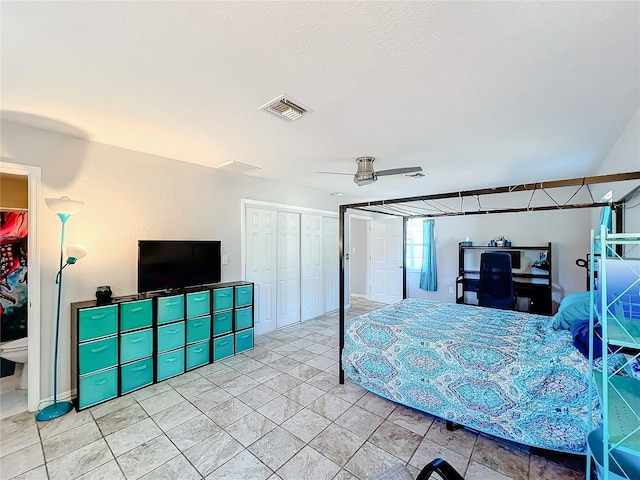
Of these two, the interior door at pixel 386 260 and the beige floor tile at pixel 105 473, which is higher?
the interior door at pixel 386 260

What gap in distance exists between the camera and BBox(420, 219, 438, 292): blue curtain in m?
5.98

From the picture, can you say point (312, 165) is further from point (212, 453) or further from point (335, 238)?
point (212, 453)

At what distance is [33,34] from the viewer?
1339 millimetres

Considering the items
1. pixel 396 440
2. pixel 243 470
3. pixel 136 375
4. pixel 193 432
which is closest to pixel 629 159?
pixel 396 440

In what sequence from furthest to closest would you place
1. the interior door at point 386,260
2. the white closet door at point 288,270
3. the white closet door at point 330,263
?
1. the interior door at point 386,260
2. the white closet door at point 330,263
3. the white closet door at point 288,270

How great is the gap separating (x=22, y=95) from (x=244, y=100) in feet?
5.09

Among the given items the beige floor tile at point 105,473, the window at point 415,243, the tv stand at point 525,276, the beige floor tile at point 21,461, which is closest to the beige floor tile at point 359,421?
the beige floor tile at point 105,473

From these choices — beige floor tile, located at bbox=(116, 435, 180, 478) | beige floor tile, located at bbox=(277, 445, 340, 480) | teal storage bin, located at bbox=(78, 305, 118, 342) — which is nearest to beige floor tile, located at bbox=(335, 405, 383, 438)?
beige floor tile, located at bbox=(277, 445, 340, 480)

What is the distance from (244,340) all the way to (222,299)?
702 millimetres

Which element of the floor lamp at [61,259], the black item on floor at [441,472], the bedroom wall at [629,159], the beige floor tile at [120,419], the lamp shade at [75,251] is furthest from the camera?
the lamp shade at [75,251]

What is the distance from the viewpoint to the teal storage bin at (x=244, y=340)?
3.67 m

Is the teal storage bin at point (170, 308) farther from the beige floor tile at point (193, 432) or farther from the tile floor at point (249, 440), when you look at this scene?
the beige floor tile at point (193, 432)

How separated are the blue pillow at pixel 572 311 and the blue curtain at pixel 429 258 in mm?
3523

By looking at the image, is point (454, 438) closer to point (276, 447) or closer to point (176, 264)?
point (276, 447)
